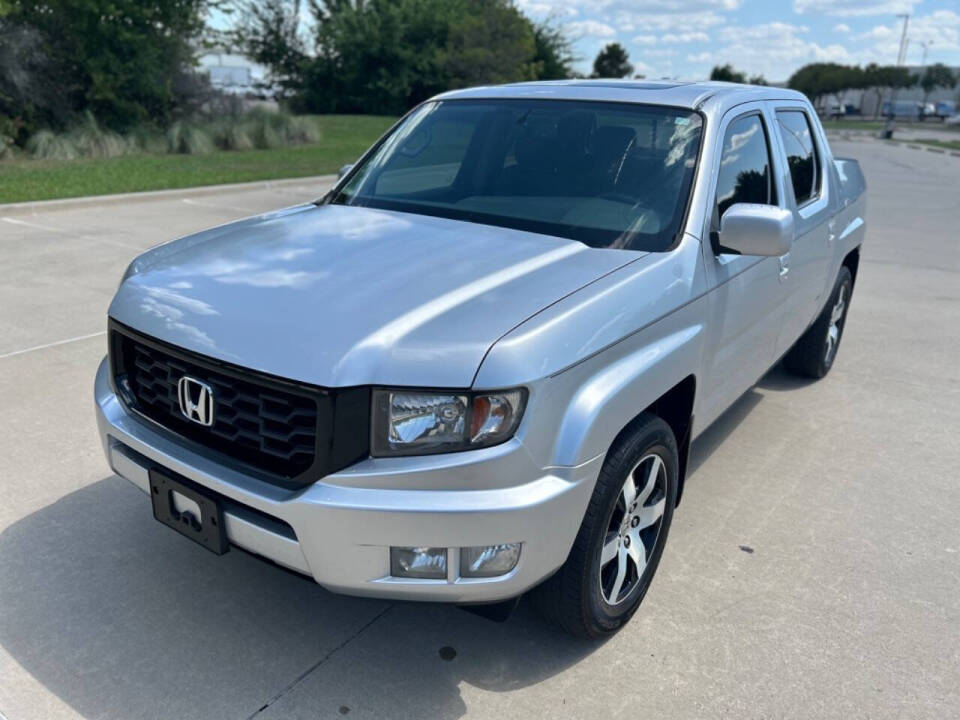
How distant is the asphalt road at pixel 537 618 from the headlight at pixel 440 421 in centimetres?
89

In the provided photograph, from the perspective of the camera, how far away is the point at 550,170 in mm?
3490

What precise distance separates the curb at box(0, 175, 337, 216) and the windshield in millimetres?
8028

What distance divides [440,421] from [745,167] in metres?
2.19

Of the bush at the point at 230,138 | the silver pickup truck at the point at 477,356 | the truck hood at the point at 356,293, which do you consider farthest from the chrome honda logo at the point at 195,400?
the bush at the point at 230,138

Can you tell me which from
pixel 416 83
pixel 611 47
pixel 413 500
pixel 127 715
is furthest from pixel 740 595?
pixel 611 47

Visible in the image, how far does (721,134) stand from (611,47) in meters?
72.6

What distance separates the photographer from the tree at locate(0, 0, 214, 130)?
17.1 meters

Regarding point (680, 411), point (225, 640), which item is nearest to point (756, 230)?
point (680, 411)

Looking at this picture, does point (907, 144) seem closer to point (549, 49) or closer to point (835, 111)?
point (549, 49)

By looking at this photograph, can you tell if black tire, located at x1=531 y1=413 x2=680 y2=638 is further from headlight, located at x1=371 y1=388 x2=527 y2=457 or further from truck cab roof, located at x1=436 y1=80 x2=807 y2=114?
truck cab roof, located at x1=436 y1=80 x2=807 y2=114

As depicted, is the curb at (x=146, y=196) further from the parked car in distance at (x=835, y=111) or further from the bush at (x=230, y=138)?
the parked car in distance at (x=835, y=111)

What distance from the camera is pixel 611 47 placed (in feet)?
232

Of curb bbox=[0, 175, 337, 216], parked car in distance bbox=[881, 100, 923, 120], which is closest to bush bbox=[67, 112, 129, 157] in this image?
curb bbox=[0, 175, 337, 216]

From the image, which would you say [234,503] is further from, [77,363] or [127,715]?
[77,363]
